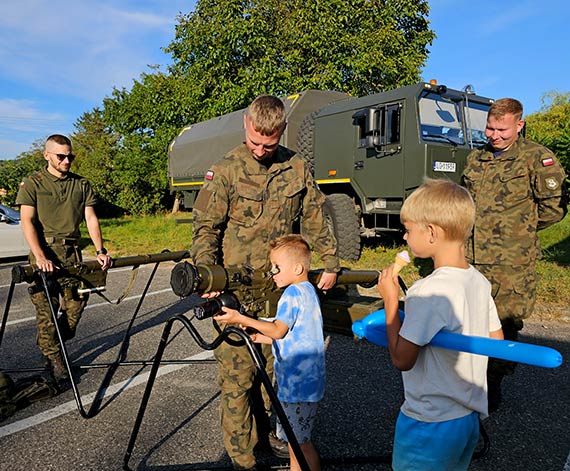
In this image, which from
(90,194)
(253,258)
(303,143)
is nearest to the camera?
(253,258)

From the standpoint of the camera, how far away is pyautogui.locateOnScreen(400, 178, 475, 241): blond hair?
5.15 ft

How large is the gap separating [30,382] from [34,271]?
856 millimetres

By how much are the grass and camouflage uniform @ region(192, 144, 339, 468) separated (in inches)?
166

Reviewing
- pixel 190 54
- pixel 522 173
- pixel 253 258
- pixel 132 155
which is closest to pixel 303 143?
pixel 522 173

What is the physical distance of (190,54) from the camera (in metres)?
16.7

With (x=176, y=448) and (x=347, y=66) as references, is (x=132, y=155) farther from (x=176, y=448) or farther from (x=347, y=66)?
(x=176, y=448)

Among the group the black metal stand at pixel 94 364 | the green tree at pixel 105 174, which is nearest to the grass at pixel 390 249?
the black metal stand at pixel 94 364

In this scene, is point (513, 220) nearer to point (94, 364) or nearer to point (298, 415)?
point (298, 415)

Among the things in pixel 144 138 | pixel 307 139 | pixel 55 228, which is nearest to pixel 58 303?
pixel 55 228

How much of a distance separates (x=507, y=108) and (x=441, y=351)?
215cm

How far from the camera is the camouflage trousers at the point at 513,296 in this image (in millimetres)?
3143

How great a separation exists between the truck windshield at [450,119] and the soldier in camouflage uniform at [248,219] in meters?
4.93

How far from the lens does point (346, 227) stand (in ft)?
25.7

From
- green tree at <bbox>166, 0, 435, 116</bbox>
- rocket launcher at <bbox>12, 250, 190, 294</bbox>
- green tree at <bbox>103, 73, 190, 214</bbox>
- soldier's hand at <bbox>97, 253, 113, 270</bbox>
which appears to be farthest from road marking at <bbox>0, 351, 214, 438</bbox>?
green tree at <bbox>103, 73, 190, 214</bbox>
